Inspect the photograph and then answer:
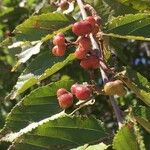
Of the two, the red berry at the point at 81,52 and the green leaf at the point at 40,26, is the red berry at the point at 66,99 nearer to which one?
the red berry at the point at 81,52

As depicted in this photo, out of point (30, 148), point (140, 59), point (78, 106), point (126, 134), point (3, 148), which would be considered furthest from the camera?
point (140, 59)

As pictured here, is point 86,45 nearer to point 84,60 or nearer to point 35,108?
point 84,60

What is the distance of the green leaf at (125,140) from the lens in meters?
1.12

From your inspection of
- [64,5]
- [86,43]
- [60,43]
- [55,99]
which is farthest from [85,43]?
[64,5]

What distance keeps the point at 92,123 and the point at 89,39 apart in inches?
8.8

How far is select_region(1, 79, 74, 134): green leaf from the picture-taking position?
1.42 m

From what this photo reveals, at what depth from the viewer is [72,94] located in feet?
4.51

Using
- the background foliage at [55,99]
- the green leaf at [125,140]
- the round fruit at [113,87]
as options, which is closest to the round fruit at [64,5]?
the background foliage at [55,99]

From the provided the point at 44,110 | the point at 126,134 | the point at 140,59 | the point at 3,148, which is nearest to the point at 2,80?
the point at 3,148

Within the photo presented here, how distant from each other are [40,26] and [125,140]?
0.57 meters

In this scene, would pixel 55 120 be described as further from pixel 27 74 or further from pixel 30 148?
pixel 27 74

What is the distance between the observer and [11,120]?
4.66 feet

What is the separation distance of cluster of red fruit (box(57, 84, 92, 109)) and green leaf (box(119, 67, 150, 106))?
95 millimetres

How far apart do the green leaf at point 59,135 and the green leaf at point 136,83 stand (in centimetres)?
16
